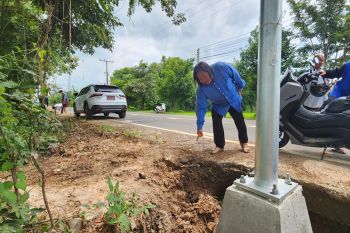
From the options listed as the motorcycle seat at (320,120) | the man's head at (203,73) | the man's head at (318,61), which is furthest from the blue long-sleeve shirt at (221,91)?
the man's head at (318,61)

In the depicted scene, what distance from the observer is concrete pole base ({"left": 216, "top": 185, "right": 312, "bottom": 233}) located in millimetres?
1453

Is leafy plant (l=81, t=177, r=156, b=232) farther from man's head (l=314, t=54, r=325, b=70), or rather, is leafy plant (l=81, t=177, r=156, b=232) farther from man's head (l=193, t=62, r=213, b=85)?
man's head (l=314, t=54, r=325, b=70)

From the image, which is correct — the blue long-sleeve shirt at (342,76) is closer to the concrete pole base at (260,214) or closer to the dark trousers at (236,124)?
the dark trousers at (236,124)

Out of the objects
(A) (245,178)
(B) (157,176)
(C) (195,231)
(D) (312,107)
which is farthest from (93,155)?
(D) (312,107)

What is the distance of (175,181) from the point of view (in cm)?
298

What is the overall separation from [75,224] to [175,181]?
131 centimetres

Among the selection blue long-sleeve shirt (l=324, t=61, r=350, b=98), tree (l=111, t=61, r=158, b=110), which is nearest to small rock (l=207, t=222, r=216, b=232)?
blue long-sleeve shirt (l=324, t=61, r=350, b=98)

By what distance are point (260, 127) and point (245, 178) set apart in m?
0.38

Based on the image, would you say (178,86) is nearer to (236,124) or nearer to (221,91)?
(236,124)

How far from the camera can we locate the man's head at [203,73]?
3.28 metres

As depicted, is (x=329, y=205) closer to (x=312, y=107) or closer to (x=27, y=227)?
(x=312, y=107)

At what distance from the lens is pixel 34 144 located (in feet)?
5.70

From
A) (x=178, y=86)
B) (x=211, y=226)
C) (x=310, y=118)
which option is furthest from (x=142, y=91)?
(x=211, y=226)

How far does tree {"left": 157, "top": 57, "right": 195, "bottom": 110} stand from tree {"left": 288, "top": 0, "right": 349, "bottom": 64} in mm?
17537
